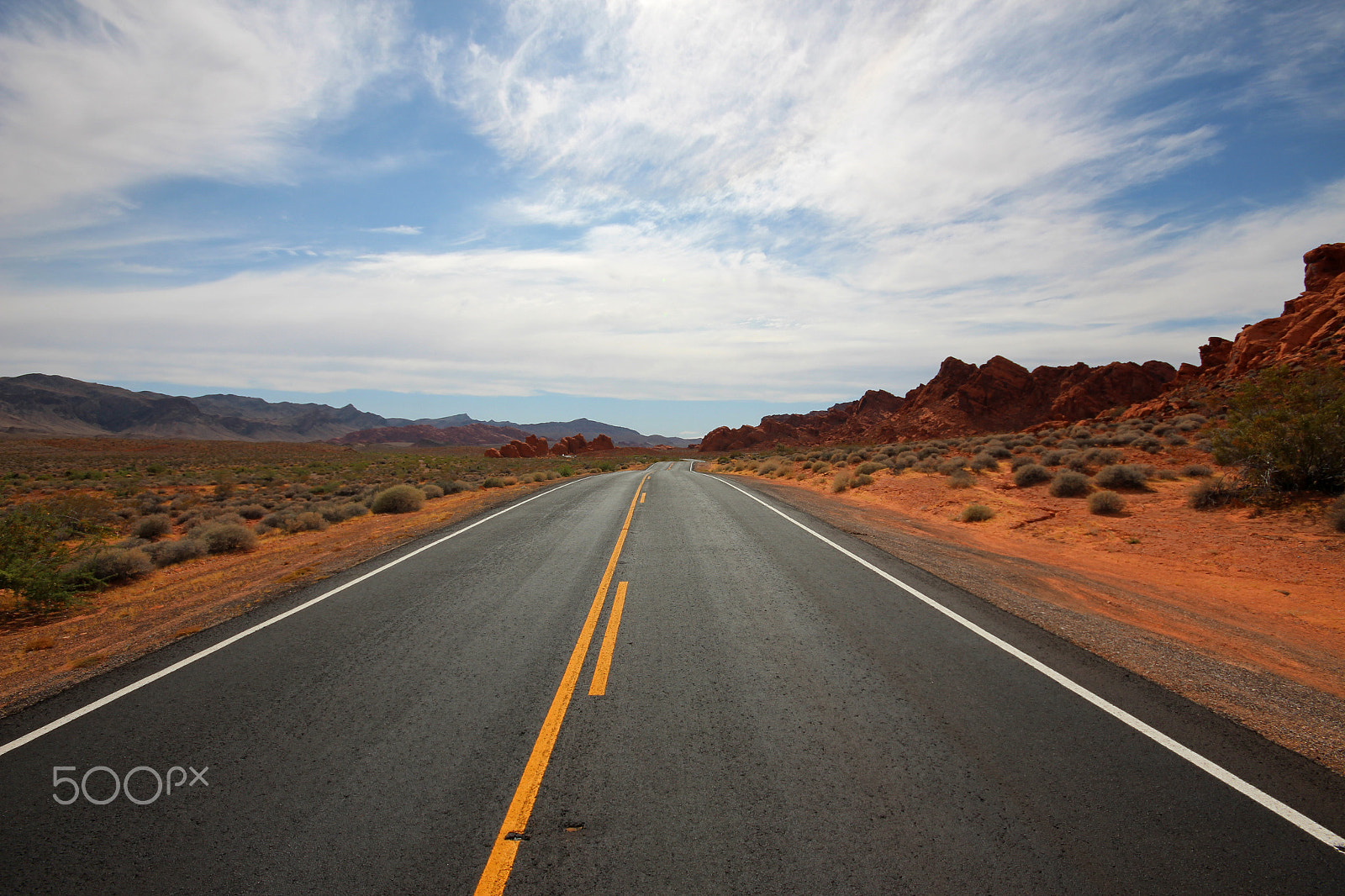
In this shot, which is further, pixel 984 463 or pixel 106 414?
pixel 106 414

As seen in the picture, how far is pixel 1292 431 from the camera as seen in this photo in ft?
39.6

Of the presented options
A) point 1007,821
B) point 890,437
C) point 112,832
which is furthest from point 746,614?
point 890,437

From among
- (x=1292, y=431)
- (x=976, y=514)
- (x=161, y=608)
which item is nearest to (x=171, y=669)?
(x=161, y=608)

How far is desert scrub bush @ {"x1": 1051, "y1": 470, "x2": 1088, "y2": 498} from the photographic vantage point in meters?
16.4

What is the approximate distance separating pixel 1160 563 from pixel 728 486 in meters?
16.4

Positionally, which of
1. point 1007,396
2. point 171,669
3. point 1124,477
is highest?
point 1007,396

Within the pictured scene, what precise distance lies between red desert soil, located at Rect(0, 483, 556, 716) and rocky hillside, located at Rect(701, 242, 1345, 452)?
851 inches

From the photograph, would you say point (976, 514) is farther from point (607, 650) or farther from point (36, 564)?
point (36, 564)

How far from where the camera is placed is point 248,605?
727 cm

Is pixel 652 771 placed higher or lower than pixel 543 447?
lower

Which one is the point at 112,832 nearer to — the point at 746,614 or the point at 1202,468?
the point at 746,614

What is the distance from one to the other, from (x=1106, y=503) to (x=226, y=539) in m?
20.5

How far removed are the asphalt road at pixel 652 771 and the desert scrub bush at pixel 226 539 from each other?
7162mm

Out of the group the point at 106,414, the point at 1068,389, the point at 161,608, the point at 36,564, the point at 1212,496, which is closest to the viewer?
the point at 161,608
